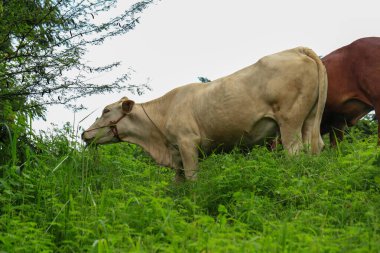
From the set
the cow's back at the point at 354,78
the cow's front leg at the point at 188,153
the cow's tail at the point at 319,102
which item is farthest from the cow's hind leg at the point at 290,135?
the cow's back at the point at 354,78

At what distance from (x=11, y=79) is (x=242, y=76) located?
2811 millimetres

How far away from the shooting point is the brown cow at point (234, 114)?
26.7 ft

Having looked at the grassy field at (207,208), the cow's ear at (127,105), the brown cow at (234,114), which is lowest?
the grassy field at (207,208)

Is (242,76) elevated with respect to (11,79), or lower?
lower

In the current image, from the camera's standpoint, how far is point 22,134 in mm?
7590

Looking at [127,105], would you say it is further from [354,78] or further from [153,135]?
[354,78]

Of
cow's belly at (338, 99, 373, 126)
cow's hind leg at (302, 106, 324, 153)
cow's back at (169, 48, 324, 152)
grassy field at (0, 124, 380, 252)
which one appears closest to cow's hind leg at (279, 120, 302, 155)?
cow's back at (169, 48, 324, 152)

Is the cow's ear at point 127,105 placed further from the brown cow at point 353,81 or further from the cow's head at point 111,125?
the brown cow at point 353,81

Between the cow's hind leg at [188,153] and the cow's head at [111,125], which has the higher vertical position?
the cow's head at [111,125]

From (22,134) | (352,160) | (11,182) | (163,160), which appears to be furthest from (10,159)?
(352,160)

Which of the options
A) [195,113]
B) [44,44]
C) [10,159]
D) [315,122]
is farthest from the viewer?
[195,113]

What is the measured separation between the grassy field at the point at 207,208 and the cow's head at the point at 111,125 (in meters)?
1.62

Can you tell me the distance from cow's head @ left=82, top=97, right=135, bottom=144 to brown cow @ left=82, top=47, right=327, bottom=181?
0.05ft

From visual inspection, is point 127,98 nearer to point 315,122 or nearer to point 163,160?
point 163,160
